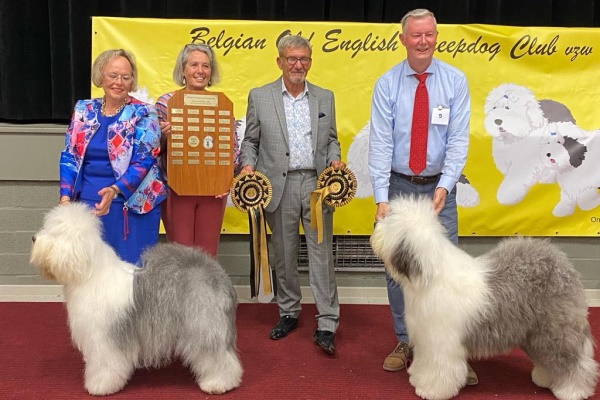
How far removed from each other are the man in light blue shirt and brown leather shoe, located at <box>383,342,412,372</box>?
38 centimetres

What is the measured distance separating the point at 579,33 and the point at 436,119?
210 centimetres

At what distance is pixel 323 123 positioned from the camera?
3371 millimetres

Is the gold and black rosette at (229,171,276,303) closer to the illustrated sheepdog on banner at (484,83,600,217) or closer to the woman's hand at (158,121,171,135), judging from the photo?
the woman's hand at (158,121,171,135)

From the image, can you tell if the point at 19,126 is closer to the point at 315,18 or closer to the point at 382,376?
the point at 315,18

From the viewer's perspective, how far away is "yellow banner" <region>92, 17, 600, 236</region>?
4109mm

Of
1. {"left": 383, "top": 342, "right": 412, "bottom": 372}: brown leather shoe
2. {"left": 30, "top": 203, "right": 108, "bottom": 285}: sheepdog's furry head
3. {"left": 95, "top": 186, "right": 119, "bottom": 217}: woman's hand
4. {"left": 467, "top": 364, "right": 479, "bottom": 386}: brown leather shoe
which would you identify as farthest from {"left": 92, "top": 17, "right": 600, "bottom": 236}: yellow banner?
{"left": 30, "top": 203, "right": 108, "bottom": 285}: sheepdog's furry head

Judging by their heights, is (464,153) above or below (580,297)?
above

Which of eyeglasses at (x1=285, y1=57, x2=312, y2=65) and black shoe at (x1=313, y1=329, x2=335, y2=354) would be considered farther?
black shoe at (x1=313, y1=329, x2=335, y2=354)

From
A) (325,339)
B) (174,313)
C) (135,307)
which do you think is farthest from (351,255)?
(135,307)

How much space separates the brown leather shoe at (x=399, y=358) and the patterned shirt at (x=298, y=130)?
1261 millimetres

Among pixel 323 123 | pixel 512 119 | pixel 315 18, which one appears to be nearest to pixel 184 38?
pixel 315 18

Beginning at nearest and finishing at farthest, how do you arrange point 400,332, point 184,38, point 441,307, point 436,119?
point 441,307 → point 436,119 → point 400,332 → point 184,38

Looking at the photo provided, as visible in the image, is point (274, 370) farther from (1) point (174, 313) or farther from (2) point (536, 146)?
(2) point (536, 146)

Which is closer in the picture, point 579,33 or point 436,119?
point 436,119
